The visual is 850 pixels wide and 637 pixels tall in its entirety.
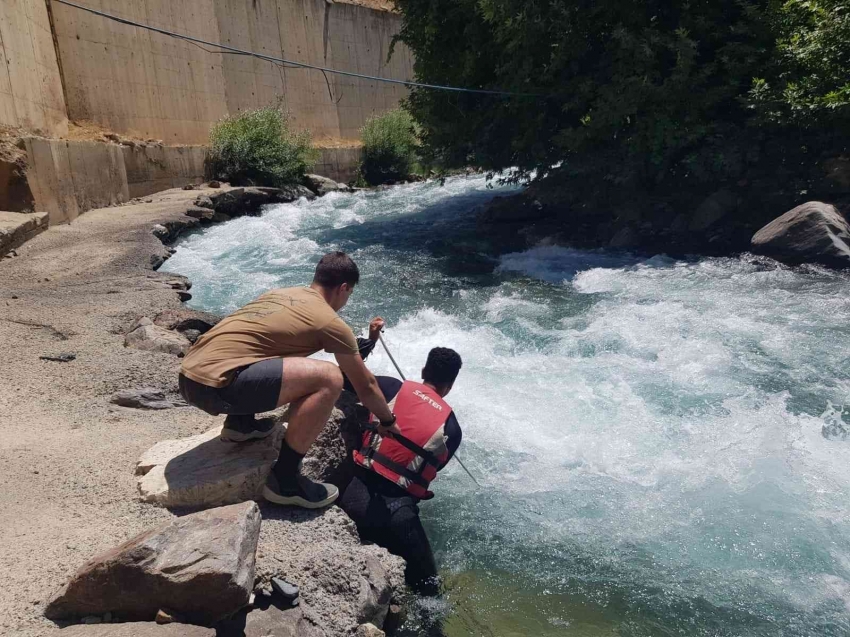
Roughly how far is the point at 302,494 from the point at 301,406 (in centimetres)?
42

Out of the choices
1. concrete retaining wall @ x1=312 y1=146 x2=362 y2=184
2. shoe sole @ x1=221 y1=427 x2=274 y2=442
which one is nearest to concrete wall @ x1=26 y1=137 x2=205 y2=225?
concrete retaining wall @ x1=312 y1=146 x2=362 y2=184

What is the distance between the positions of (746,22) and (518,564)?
30.6 ft

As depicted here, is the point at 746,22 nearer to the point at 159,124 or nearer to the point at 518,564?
the point at 518,564

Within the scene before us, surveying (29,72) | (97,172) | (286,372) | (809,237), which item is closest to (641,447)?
(286,372)

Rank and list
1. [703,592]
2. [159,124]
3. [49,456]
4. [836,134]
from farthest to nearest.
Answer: [159,124] → [836,134] → [49,456] → [703,592]

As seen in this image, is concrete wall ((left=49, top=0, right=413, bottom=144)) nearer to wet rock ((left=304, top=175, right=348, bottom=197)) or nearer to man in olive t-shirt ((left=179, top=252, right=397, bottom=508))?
wet rock ((left=304, top=175, right=348, bottom=197))

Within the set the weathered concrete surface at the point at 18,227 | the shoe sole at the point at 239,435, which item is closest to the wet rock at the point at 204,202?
the weathered concrete surface at the point at 18,227

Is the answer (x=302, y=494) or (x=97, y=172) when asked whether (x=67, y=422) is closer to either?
(x=302, y=494)

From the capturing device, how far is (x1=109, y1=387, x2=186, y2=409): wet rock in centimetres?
442

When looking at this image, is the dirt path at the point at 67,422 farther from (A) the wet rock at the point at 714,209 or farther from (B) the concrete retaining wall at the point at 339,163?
(B) the concrete retaining wall at the point at 339,163

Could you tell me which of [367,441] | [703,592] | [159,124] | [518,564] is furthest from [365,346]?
[159,124]

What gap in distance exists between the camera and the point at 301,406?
3059 millimetres

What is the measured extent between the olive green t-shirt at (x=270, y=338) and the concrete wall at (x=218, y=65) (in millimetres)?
14706

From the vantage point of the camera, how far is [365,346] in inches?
150
